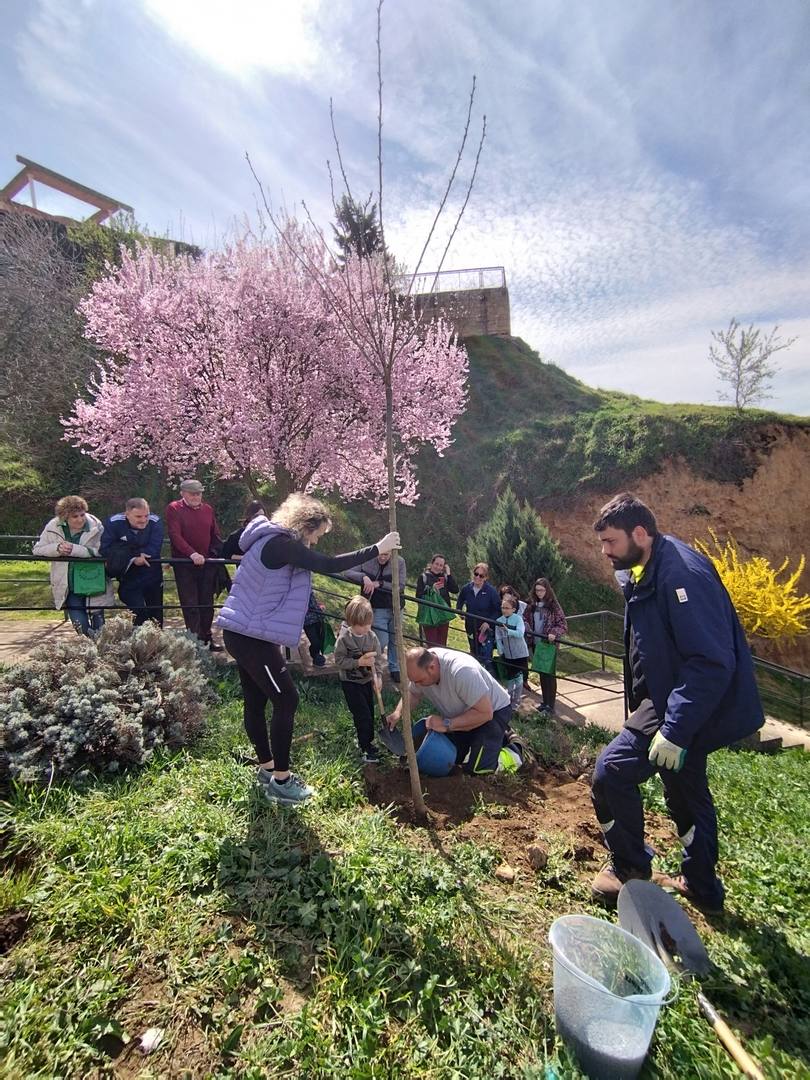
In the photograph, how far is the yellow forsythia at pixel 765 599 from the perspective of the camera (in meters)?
16.2

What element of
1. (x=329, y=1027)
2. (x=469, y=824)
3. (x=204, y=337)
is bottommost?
(x=469, y=824)

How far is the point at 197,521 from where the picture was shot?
22.1ft

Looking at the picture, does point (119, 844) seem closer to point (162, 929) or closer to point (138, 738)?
point (162, 929)

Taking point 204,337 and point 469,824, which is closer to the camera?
point 469,824

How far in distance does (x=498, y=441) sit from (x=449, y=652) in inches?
678

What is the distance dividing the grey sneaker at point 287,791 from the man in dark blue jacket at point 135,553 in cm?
279

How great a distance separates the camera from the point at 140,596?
19.0 ft

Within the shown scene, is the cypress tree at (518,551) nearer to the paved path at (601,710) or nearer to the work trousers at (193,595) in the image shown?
the paved path at (601,710)

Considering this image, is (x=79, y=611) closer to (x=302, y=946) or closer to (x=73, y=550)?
(x=73, y=550)

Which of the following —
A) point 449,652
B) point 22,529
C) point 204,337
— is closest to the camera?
point 449,652

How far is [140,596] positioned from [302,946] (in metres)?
4.39

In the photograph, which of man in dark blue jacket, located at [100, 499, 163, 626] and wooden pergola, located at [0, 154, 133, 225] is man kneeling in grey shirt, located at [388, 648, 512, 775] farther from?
wooden pergola, located at [0, 154, 133, 225]

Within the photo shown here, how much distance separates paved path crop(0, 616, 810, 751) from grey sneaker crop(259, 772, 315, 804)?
296 centimetres

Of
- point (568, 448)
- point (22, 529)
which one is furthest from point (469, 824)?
point (568, 448)
